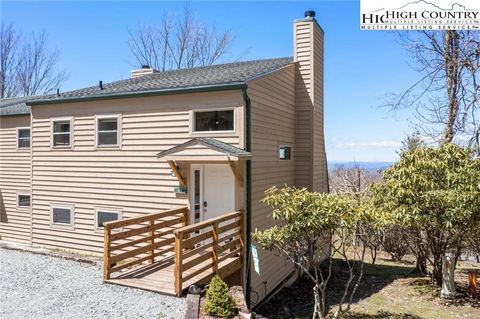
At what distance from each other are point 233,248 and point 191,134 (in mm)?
2855

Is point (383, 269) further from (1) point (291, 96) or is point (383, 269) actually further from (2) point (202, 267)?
(2) point (202, 267)

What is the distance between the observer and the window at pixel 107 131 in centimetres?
952

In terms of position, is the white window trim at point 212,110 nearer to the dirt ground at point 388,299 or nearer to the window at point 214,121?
the window at point 214,121

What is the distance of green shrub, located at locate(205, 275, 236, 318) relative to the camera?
553 cm

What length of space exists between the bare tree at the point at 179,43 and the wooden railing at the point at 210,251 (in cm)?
2061

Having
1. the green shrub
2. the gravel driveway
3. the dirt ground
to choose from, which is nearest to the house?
the gravel driveway

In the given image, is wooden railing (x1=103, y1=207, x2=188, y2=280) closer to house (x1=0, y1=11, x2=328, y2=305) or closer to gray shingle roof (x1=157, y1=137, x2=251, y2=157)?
house (x1=0, y1=11, x2=328, y2=305)

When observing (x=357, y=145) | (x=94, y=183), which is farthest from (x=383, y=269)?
(x=357, y=145)

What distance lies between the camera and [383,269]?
1241cm

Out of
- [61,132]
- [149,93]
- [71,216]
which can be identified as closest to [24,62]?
[61,132]

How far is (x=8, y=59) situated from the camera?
1128 inches

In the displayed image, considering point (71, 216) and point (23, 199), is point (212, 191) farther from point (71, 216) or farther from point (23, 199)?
point (23, 199)

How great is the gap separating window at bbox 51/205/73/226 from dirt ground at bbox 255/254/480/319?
5.96 metres

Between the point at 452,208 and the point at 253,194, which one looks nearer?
the point at 452,208
